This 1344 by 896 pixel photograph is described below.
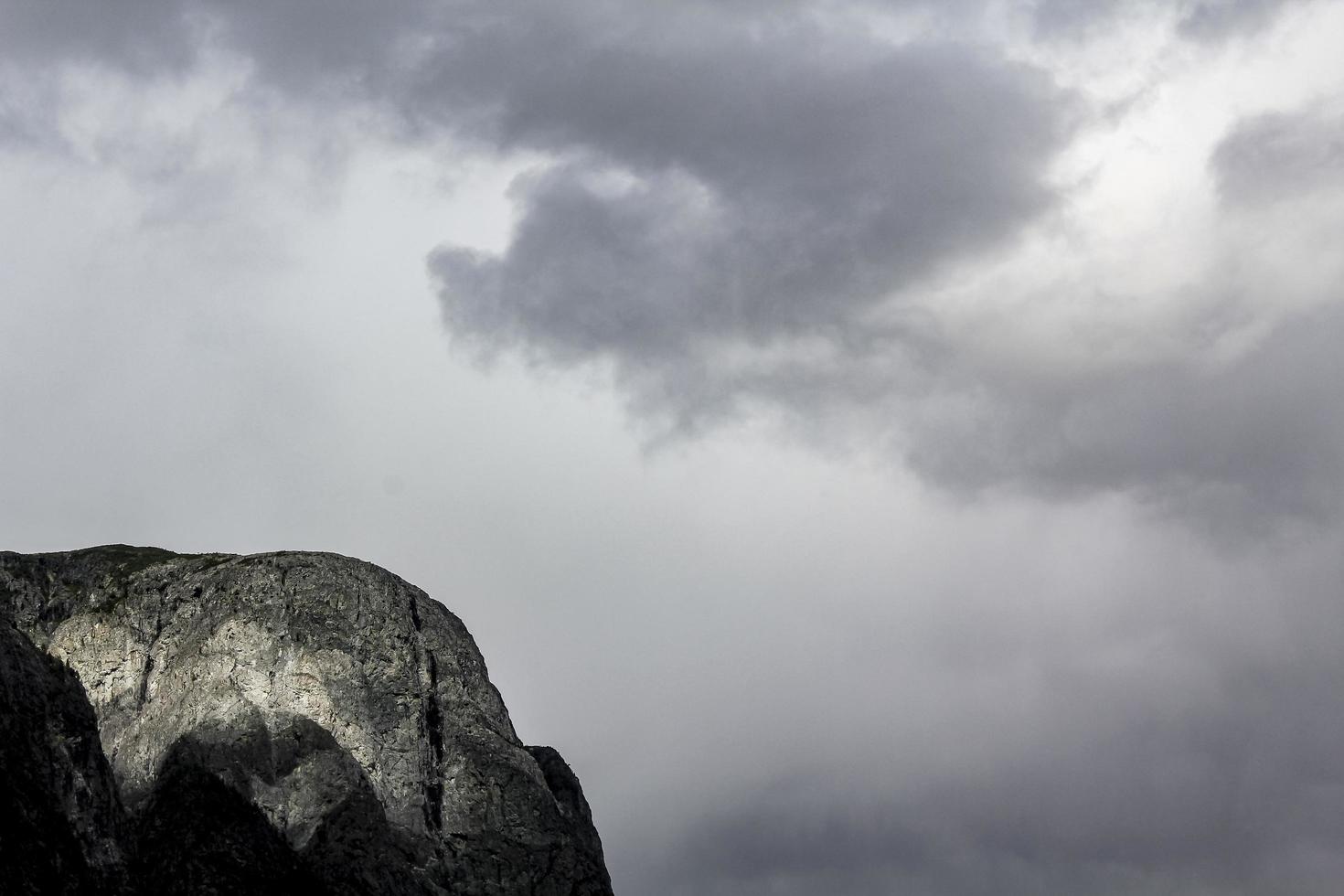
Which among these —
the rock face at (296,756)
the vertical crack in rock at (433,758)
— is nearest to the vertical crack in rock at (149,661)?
the rock face at (296,756)

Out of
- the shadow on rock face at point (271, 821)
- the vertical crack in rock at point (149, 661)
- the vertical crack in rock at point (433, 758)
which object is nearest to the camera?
the shadow on rock face at point (271, 821)

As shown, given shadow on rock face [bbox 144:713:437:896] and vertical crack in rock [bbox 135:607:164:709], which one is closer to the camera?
shadow on rock face [bbox 144:713:437:896]

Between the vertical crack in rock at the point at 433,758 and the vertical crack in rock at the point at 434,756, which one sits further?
the vertical crack in rock at the point at 434,756

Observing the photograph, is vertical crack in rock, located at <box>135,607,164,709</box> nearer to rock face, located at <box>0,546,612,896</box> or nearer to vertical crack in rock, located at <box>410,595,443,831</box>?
rock face, located at <box>0,546,612,896</box>

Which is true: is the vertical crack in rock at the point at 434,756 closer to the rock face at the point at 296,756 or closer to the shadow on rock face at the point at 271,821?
the rock face at the point at 296,756

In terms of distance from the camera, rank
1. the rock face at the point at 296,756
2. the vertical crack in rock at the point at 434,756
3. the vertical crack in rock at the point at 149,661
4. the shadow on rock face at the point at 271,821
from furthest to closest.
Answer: the vertical crack in rock at the point at 149,661 → the vertical crack in rock at the point at 434,756 → the rock face at the point at 296,756 → the shadow on rock face at the point at 271,821

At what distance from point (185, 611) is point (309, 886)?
40.1 meters

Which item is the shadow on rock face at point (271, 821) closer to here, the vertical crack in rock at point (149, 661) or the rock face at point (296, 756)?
the rock face at point (296, 756)

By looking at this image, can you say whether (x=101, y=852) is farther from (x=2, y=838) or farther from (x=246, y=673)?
(x=246, y=673)

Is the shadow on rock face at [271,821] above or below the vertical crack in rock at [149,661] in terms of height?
below

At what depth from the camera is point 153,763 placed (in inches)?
7136

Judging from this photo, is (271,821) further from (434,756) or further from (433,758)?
(434,756)

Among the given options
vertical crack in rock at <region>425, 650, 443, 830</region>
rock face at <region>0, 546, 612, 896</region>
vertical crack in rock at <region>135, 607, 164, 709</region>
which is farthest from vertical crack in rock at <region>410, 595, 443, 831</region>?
vertical crack in rock at <region>135, 607, 164, 709</region>

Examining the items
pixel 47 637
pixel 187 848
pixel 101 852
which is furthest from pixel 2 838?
pixel 47 637
